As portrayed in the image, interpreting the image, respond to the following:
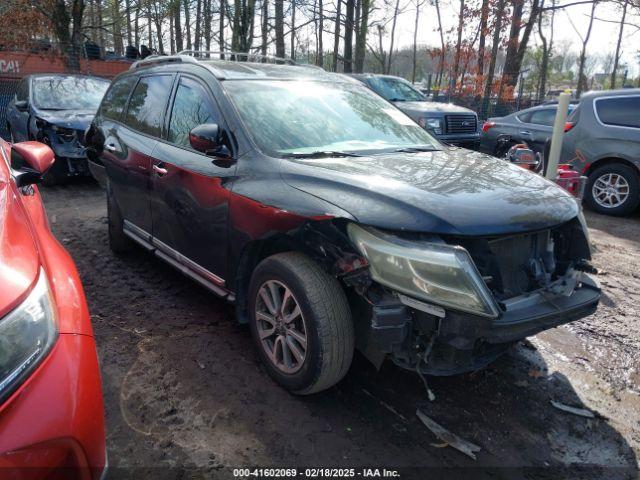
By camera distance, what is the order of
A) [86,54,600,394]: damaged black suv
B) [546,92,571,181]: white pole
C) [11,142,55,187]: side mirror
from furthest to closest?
[546,92,571,181]: white pole, [11,142,55,187]: side mirror, [86,54,600,394]: damaged black suv

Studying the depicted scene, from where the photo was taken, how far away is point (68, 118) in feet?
26.1

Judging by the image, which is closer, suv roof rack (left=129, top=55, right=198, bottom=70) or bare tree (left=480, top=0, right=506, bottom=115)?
suv roof rack (left=129, top=55, right=198, bottom=70)

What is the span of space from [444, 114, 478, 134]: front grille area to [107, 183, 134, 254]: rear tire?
7.44m

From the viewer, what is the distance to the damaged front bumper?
2.23 metres

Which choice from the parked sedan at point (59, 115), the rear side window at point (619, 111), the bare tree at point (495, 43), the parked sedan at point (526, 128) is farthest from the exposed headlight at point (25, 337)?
the bare tree at point (495, 43)

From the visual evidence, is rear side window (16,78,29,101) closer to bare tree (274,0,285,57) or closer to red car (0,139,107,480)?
bare tree (274,0,285,57)

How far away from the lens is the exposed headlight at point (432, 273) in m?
2.17

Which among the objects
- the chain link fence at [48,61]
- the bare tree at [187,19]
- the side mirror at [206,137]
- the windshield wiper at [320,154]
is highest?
the bare tree at [187,19]

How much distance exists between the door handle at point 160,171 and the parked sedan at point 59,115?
4919mm

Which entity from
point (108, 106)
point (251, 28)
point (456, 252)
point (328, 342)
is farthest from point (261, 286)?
point (251, 28)

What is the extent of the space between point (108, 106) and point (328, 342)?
145 inches

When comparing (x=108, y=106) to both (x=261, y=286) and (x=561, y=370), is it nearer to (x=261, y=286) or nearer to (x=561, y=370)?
(x=261, y=286)

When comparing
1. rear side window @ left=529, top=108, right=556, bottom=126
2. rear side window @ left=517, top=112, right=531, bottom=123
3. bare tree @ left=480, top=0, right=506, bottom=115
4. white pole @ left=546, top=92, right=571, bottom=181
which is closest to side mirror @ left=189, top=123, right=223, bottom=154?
white pole @ left=546, top=92, right=571, bottom=181

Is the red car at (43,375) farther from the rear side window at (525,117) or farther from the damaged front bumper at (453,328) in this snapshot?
the rear side window at (525,117)
